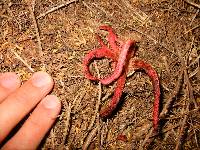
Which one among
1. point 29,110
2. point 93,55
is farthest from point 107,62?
point 29,110

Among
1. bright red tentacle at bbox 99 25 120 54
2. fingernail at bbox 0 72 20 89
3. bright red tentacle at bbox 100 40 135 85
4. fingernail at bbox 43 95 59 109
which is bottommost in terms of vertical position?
fingernail at bbox 43 95 59 109

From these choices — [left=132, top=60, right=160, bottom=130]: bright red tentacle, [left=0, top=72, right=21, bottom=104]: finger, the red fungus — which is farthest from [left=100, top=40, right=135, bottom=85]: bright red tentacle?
[left=0, top=72, right=21, bottom=104]: finger

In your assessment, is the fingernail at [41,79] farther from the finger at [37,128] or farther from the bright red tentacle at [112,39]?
the bright red tentacle at [112,39]

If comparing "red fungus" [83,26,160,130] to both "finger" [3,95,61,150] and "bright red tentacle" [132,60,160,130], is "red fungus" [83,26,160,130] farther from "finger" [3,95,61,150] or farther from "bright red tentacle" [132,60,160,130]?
"finger" [3,95,61,150]

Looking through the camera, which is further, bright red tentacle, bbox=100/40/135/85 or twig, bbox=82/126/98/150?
twig, bbox=82/126/98/150

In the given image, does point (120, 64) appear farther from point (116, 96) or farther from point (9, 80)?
point (9, 80)

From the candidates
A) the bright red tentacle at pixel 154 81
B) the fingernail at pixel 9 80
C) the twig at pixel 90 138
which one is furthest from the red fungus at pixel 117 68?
the fingernail at pixel 9 80
